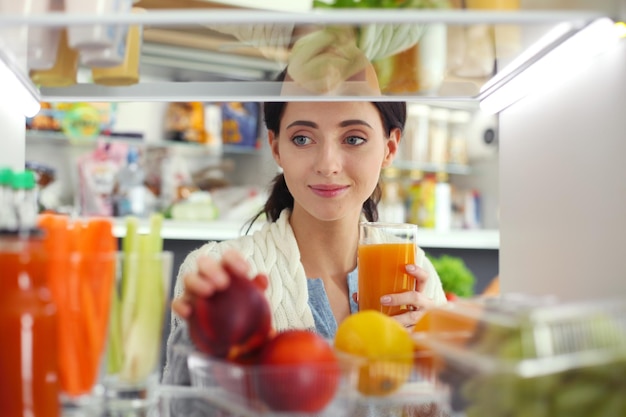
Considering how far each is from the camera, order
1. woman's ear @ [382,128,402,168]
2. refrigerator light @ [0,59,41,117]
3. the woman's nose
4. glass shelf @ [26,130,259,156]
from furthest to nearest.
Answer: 1. glass shelf @ [26,130,259,156]
2. woman's ear @ [382,128,402,168]
3. the woman's nose
4. refrigerator light @ [0,59,41,117]

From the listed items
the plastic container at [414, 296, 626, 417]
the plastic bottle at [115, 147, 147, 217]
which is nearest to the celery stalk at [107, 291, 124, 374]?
the plastic container at [414, 296, 626, 417]

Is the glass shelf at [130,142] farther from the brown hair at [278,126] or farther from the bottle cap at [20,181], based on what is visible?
the bottle cap at [20,181]

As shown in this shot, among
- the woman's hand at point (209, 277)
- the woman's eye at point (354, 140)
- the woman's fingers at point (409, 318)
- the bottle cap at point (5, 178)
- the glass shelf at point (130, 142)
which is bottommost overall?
the woman's fingers at point (409, 318)

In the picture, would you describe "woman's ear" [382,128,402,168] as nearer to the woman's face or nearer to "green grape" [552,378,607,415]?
the woman's face

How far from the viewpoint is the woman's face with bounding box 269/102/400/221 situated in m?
1.72

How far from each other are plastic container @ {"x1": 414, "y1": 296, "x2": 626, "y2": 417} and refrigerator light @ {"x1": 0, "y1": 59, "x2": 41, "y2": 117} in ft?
2.63

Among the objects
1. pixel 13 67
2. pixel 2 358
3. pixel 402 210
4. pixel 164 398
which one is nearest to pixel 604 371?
pixel 164 398

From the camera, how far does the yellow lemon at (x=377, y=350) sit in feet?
3.03

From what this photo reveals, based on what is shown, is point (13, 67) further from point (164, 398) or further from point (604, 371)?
point (604, 371)

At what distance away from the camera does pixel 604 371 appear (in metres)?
0.86

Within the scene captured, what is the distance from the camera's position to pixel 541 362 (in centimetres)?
82

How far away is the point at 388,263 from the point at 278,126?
0.58 meters

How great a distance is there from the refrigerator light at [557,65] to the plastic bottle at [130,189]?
8.78 feet

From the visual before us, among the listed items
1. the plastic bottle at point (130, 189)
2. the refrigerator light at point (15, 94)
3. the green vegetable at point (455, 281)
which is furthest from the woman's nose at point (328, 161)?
the plastic bottle at point (130, 189)
